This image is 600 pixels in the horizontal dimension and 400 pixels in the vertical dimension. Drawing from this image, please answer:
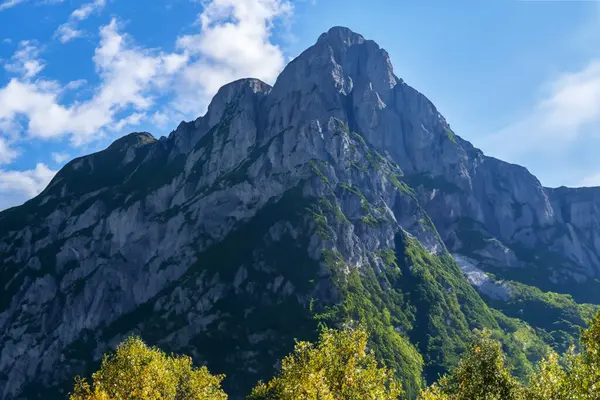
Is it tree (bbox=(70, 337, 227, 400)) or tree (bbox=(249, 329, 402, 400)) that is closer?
tree (bbox=(249, 329, 402, 400))

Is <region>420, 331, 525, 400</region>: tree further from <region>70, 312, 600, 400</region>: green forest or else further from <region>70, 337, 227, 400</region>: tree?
<region>70, 337, 227, 400</region>: tree

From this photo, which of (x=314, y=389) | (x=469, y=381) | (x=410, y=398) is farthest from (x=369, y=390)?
(x=410, y=398)

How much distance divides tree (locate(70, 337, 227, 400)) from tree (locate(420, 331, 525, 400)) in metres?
35.7

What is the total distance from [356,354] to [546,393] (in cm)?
1850

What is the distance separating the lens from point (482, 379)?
50750 millimetres

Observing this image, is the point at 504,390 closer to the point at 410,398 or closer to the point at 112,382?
the point at 112,382

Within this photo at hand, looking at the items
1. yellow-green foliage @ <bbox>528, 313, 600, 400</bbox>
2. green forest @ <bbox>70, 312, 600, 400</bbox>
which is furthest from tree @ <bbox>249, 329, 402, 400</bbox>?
yellow-green foliage @ <bbox>528, 313, 600, 400</bbox>

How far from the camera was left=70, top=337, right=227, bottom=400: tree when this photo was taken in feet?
184

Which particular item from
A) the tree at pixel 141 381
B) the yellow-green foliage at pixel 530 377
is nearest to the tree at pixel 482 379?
the yellow-green foliage at pixel 530 377

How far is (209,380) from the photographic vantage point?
7912 cm

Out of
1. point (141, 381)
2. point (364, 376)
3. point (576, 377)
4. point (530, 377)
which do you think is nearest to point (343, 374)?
point (364, 376)

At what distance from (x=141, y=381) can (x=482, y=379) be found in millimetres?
42994

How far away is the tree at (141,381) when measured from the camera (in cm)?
5619

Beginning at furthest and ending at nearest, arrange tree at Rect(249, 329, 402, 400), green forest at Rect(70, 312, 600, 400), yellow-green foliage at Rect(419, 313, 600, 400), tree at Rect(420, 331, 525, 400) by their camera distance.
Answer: tree at Rect(420, 331, 525, 400) < tree at Rect(249, 329, 402, 400) < green forest at Rect(70, 312, 600, 400) < yellow-green foliage at Rect(419, 313, 600, 400)
